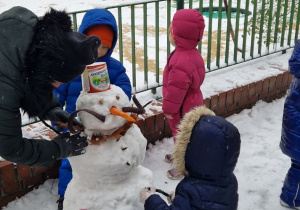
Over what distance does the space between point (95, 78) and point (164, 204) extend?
0.79 metres

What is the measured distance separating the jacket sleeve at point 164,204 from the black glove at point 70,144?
47cm

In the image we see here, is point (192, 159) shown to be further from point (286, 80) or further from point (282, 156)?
point (286, 80)

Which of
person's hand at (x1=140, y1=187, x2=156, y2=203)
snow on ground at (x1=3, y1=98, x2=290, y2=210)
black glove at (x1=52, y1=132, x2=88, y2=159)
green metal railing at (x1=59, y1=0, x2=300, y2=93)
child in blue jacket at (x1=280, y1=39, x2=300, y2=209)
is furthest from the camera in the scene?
green metal railing at (x1=59, y1=0, x2=300, y2=93)

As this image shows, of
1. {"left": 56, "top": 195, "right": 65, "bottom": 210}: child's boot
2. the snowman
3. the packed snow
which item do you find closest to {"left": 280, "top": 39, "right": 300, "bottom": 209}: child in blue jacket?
the packed snow

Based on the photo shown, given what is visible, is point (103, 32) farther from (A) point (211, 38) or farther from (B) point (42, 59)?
(A) point (211, 38)

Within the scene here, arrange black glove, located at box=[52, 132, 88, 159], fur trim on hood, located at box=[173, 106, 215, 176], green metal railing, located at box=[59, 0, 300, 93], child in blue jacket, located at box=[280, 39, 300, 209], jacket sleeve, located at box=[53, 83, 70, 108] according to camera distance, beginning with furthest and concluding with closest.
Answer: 1. green metal railing, located at box=[59, 0, 300, 93]
2. jacket sleeve, located at box=[53, 83, 70, 108]
3. child in blue jacket, located at box=[280, 39, 300, 209]
4. black glove, located at box=[52, 132, 88, 159]
5. fur trim on hood, located at box=[173, 106, 215, 176]

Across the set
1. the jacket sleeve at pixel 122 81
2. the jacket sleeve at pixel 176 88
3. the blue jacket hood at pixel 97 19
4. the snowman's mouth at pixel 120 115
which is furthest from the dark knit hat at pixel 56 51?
the jacket sleeve at pixel 176 88

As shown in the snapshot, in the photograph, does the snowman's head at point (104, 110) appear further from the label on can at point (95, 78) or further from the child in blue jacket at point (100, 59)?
the child in blue jacket at point (100, 59)

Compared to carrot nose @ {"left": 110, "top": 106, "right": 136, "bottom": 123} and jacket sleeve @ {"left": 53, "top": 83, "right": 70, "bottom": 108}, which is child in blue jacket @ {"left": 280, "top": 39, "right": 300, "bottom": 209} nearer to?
carrot nose @ {"left": 110, "top": 106, "right": 136, "bottom": 123}

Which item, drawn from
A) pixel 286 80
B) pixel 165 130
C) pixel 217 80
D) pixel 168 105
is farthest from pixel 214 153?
pixel 286 80

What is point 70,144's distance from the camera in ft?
7.46

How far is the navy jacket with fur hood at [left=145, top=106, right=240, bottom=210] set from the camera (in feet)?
6.72

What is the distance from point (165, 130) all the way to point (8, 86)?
2.36 m

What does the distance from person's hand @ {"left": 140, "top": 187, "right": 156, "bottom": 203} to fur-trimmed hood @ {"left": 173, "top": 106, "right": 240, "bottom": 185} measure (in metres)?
0.36
